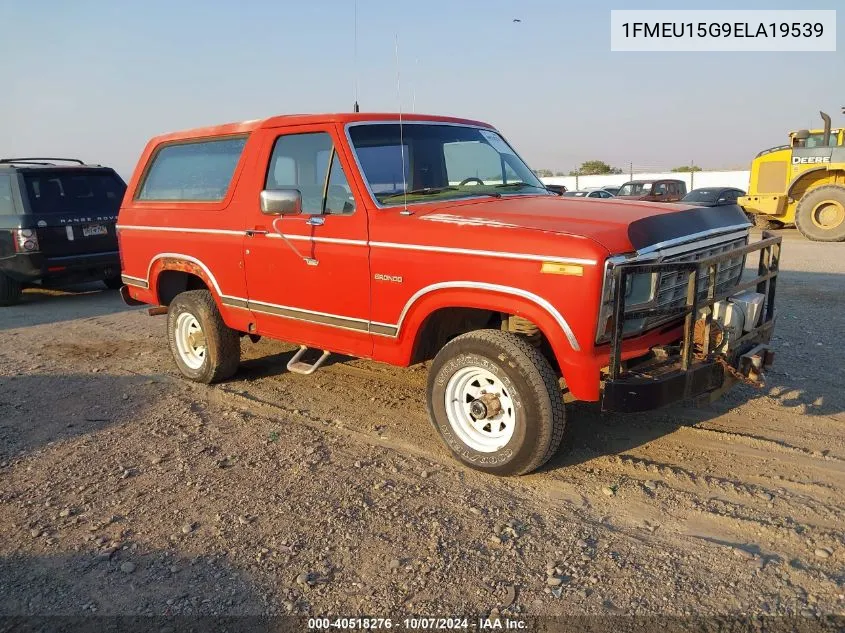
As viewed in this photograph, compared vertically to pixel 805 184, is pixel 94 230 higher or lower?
higher

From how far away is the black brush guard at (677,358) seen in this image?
3.35 metres

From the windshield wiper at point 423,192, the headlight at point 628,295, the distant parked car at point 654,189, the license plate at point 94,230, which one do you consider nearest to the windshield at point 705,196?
the distant parked car at point 654,189

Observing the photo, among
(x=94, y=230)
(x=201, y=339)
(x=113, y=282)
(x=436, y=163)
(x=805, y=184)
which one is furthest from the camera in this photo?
(x=805, y=184)

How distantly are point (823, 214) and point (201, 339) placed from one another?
15726mm

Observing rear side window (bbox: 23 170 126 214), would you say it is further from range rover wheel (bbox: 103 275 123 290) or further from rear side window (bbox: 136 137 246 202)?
rear side window (bbox: 136 137 246 202)

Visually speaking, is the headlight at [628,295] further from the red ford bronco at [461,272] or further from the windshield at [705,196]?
the windshield at [705,196]

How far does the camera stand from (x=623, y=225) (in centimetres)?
346

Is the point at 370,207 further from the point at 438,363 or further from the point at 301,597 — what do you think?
the point at 301,597

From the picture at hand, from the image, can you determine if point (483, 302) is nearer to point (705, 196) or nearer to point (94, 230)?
Answer: point (94, 230)

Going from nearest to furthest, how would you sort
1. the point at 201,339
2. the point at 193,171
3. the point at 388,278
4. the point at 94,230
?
the point at 388,278
the point at 193,171
the point at 201,339
the point at 94,230

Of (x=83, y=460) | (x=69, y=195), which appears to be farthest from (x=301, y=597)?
(x=69, y=195)

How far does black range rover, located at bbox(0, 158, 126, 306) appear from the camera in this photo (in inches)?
363

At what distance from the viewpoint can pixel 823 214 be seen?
1597cm

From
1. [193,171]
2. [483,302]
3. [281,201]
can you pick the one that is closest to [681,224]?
[483,302]
